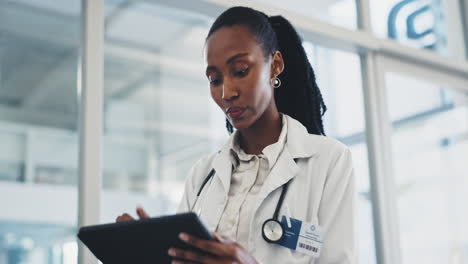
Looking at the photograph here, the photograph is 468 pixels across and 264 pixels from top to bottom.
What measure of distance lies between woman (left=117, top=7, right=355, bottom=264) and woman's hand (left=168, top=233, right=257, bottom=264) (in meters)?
0.13

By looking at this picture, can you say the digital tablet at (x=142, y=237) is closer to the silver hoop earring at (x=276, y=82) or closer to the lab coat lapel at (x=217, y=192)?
the lab coat lapel at (x=217, y=192)

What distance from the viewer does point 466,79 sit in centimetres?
275

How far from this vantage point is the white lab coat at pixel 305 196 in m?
1.20

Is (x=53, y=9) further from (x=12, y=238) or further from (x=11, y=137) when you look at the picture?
(x=12, y=238)

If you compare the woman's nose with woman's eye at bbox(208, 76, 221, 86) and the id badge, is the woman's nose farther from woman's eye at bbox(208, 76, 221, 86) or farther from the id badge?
the id badge

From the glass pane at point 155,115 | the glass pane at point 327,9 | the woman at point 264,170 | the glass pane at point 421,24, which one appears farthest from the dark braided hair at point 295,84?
the glass pane at point 155,115

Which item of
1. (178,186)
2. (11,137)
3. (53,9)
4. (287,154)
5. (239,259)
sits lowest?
(239,259)

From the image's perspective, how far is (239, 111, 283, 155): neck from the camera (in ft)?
4.45

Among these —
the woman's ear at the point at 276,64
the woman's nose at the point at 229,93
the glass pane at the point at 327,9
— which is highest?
the glass pane at the point at 327,9

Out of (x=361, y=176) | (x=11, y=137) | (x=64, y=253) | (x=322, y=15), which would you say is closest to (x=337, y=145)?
(x=322, y=15)

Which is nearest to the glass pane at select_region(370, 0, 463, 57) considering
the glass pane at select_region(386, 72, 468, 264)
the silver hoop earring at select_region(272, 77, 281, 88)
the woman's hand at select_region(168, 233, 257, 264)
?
the glass pane at select_region(386, 72, 468, 264)

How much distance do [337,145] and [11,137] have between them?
5.05 m

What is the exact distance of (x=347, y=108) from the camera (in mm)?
2924

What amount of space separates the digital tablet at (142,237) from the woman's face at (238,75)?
34 centimetres
